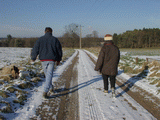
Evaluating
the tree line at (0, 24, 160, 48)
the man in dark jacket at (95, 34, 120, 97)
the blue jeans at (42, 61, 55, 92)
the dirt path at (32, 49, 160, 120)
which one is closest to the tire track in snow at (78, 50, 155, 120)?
the dirt path at (32, 49, 160, 120)

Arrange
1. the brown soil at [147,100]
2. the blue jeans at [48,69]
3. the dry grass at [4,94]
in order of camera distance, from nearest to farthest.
Answer: the brown soil at [147,100] < the dry grass at [4,94] < the blue jeans at [48,69]

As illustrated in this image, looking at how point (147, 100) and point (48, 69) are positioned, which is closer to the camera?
point (48, 69)

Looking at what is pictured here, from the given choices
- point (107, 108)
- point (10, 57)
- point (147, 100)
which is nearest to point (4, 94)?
point (107, 108)

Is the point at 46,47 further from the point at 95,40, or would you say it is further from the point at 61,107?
the point at 95,40

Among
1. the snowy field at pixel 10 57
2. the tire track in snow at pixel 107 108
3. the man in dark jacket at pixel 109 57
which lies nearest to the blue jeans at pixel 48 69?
the tire track in snow at pixel 107 108

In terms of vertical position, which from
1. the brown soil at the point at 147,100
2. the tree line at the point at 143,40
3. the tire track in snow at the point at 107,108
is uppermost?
the tree line at the point at 143,40

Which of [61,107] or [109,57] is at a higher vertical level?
[109,57]

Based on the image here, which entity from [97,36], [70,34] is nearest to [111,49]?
[70,34]

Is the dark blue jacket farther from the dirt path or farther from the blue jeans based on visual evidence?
the dirt path

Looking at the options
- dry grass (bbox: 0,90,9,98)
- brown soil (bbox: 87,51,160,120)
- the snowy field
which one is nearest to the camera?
brown soil (bbox: 87,51,160,120)

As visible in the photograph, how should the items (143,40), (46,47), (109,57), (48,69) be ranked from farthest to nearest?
1. (143,40)
2. (109,57)
3. (48,69)
4. (46,47)

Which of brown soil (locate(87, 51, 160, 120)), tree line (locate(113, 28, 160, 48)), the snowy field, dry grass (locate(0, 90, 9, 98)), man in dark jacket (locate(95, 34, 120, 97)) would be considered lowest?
brown soil (locate(87, 51, 160, 120))

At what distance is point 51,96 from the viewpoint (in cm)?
393

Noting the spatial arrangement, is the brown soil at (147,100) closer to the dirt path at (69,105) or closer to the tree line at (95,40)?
the dirt path at (69,105)
